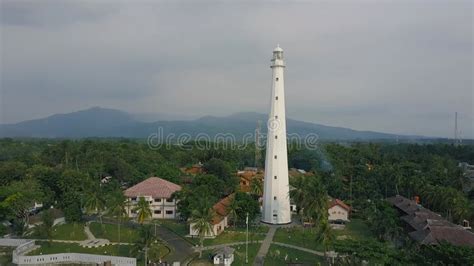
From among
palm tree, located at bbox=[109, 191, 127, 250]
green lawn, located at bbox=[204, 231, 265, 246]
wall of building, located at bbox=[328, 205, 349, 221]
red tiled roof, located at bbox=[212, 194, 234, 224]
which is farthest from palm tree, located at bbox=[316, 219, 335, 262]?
palm tree, located at bbox=[109, 191, 127, 250]

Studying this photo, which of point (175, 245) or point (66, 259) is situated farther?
point (175, 245)

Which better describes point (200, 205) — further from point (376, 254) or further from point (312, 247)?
point (376, 254)

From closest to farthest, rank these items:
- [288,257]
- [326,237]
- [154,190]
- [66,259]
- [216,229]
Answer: [326,237] → [66,259] → [288,257] → [216,229] → [154,190]

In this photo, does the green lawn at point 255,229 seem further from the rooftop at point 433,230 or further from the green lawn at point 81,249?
the rooftop at point 433,230

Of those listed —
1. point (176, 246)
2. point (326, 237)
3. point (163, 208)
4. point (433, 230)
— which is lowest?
point (176, 246)

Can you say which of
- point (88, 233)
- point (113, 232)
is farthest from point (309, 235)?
point (88, 233)

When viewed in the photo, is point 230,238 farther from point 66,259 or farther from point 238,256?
point 66,259

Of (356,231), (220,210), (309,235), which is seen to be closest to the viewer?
(309,235)

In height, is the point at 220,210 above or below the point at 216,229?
above
